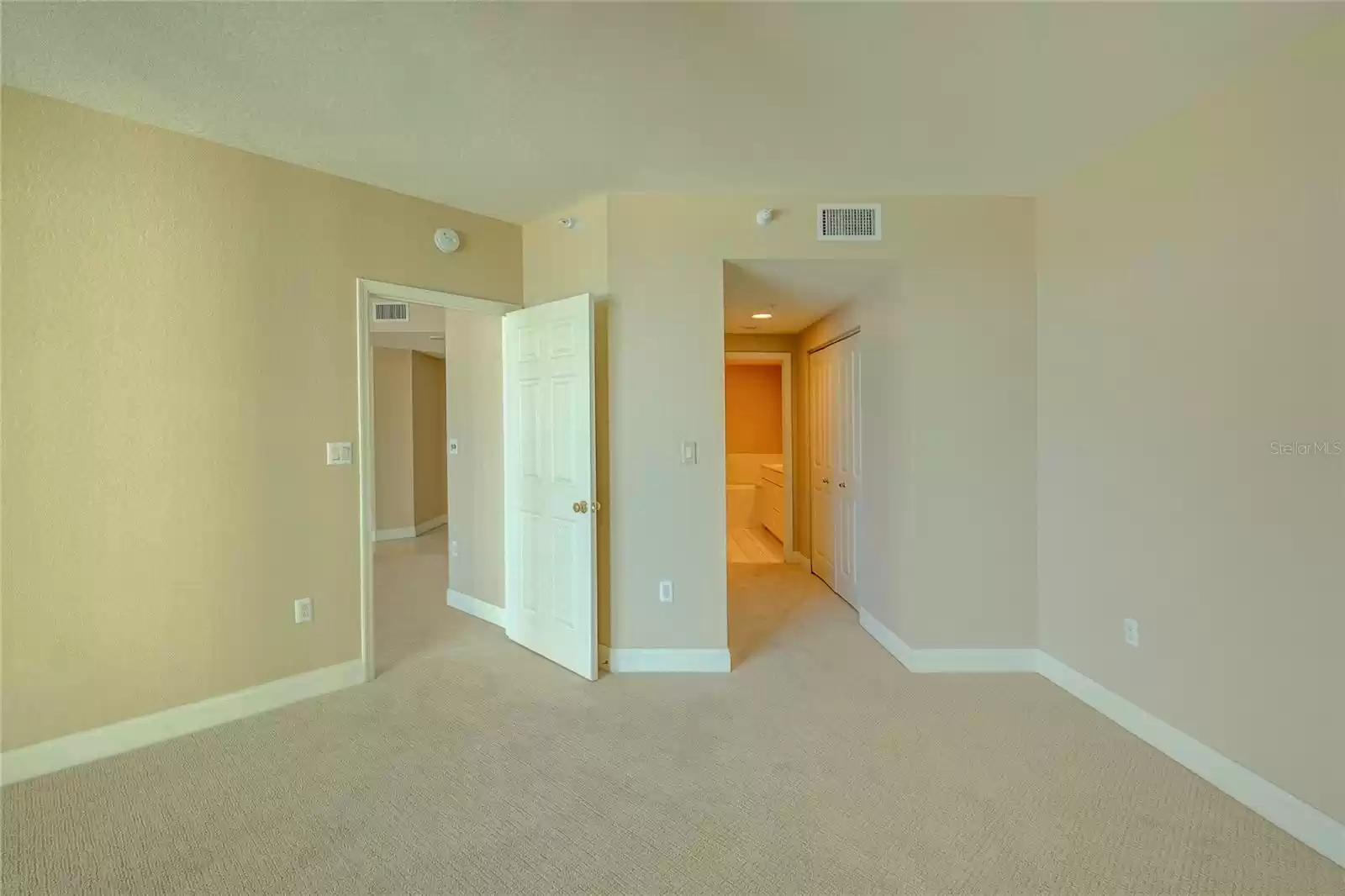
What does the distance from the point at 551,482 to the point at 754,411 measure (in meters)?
5.24

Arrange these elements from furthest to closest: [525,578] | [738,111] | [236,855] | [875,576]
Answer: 1. [875,576]
2. [525,578]
3. [738,111]
4. [236,855]

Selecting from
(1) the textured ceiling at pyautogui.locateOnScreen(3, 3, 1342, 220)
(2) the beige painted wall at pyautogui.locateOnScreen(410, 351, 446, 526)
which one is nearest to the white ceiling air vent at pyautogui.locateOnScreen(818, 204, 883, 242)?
(1) the textured ceiling at pyautogui.locateOnScreen(3, 3, 1342, 220)

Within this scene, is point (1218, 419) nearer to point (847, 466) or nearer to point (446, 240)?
point (847, 466)

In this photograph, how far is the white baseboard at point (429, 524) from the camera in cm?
746

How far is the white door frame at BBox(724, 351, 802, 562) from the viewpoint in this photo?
5367 millimetres

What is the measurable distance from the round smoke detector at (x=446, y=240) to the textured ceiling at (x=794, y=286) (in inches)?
61.4

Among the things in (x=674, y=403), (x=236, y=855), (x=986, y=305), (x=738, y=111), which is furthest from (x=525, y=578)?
(x=986, y=305)

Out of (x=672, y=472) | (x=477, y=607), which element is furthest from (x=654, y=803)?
(x=477, y=607)

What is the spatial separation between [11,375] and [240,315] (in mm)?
763

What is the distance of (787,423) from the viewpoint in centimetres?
539

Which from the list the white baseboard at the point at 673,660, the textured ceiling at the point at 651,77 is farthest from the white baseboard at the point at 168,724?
the textured ceiling at the point at 651,77

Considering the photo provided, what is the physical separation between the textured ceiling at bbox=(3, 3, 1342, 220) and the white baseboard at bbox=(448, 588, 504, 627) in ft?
9.05

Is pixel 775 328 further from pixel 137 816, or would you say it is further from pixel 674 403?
pixel 137 816

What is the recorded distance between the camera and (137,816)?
1.91 meters
